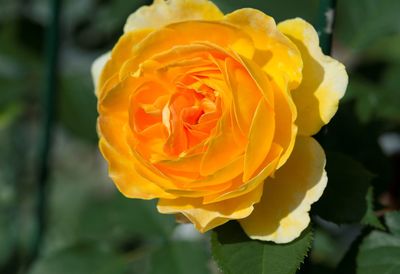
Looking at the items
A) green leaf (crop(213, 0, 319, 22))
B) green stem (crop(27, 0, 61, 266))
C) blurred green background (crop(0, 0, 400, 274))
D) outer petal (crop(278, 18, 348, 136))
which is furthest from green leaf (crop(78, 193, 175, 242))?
outer petal (crop(278, 18, 348, 136))

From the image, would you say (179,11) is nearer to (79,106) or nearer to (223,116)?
(223,116)

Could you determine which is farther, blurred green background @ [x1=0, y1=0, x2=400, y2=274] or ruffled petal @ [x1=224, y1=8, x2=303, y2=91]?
blurred green background @ [x1=0, y1=0, x2=400, y2=274]

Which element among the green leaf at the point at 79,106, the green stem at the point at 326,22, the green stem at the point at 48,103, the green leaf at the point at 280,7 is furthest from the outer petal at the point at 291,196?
the green leaf at the point at 79,106

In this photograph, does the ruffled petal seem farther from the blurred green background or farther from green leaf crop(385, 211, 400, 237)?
green leaf crop(385, 211, 400, 237)

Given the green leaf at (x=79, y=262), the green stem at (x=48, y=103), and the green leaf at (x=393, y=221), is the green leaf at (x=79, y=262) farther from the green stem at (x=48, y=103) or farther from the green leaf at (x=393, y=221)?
the green leaf at (x=393, y=221)

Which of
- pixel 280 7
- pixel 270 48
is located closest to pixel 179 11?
pixel 270 48

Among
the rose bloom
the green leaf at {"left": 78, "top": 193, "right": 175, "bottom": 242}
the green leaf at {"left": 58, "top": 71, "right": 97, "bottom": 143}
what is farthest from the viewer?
the green leaf at {"left": 58, "top": 71, "right": 97, "bottom": 143}
